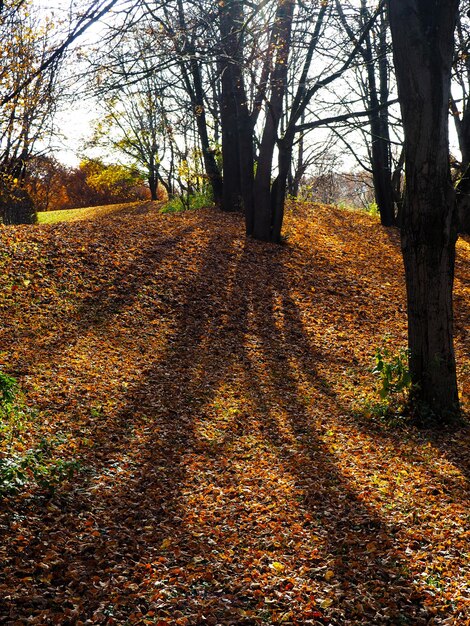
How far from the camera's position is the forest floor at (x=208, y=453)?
3.41m

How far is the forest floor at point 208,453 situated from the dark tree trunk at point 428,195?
72 centimetres

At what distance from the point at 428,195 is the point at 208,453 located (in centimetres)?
334

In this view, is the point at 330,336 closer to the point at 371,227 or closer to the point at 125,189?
the point at 371,227

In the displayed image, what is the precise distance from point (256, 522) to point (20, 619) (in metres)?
1.86

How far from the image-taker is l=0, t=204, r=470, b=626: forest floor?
3.41m

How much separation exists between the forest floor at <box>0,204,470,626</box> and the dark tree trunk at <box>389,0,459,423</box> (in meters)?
0.72

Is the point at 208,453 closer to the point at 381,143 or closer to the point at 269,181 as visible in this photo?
the point at 269,181

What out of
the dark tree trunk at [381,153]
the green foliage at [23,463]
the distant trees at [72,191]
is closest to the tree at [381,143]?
the dark tree trunk at [381,153]

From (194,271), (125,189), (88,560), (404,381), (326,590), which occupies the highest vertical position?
(125,189)

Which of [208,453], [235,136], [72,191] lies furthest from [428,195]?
[72,191]

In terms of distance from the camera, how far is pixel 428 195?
5.51m

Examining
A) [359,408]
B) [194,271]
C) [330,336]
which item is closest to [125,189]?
[194,271]

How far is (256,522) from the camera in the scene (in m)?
4.26

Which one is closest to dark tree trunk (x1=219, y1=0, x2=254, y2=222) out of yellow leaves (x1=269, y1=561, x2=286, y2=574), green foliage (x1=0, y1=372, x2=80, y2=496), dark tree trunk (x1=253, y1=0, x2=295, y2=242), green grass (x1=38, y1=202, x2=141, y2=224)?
dark tree trunk (x1=253, y1=0, x2=295, y2=242)
